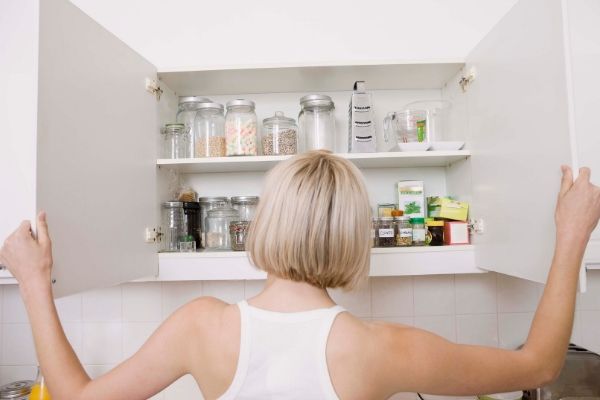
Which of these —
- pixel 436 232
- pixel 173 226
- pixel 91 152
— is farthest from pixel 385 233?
pixel 91 152

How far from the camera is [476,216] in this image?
1266 mm

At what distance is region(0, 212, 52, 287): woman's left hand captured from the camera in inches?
31.3

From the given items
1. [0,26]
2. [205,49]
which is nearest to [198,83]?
[205,49]

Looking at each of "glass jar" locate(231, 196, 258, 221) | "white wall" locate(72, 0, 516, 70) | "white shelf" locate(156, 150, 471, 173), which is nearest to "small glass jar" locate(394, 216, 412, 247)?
"white shelf" locate(156, 150, 471, 173)

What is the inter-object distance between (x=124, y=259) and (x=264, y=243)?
0.53m

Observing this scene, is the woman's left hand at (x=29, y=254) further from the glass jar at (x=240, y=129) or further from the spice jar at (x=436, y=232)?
the spice jar at (x=436, y=232)

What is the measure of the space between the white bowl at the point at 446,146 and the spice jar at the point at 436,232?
232 mm

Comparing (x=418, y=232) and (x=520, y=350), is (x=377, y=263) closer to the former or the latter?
(x=418, y=232)

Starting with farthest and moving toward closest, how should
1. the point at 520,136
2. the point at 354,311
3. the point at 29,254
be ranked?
the point at 354,311, the point at 520,136, the point at 29,254

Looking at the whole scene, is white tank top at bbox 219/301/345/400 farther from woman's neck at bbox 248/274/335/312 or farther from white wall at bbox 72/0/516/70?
white wall at bbox 72/0/516/70

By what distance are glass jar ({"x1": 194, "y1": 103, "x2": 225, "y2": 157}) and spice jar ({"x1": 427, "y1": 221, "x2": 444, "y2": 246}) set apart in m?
0.69

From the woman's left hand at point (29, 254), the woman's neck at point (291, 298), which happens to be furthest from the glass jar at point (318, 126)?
the woman's left hand at point (29, 254)

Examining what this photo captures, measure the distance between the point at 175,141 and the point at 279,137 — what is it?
351mm

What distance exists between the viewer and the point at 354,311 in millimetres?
1543
